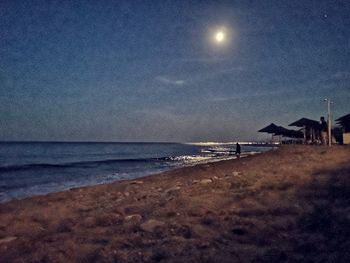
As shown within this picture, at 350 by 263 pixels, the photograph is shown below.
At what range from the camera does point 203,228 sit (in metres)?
5.57

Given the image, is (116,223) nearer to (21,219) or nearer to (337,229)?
(21,219)

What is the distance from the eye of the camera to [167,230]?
5.64 metres

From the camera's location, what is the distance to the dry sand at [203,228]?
176 inches

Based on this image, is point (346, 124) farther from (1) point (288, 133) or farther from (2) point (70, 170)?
(2) point (70, 170)

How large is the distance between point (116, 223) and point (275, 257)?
371cm

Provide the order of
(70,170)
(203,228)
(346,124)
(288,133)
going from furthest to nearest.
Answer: (288,133)
(346,124)
(70,170)
(203,228)

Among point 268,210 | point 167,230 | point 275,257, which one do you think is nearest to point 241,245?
point 275,257

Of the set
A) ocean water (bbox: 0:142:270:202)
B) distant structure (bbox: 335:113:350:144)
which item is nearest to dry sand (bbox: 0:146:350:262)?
ocean water (bbox: 0:142:270:202)

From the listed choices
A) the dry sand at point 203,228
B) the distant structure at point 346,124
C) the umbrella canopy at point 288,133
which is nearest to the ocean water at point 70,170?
the dry sand at point 203,228

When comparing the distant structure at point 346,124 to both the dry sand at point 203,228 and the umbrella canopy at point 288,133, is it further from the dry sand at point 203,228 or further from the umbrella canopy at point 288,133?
the dry sand at point 203,228

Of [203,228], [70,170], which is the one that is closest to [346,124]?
[70,170]

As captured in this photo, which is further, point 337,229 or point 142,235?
point 142,235

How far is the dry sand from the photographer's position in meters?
4.47

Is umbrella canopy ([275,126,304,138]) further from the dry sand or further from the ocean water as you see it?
the dry sand
